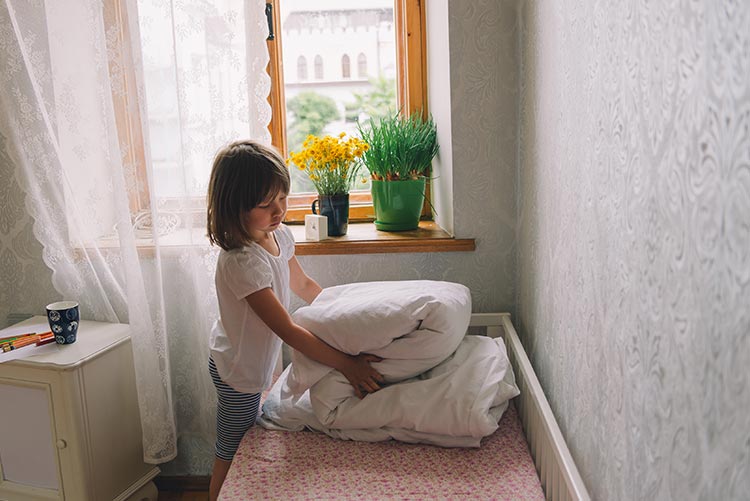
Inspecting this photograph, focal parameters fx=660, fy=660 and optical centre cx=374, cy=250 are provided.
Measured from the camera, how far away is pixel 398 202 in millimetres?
2059

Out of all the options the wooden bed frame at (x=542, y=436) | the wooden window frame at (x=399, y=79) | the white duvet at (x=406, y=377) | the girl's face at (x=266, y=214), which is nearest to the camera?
the wooden bed frame at (x=542, y=436)

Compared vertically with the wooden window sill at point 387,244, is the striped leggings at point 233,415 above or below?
below

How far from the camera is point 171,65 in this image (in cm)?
178

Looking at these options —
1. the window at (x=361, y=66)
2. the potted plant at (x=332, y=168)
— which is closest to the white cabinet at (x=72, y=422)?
the potted plant at (x=332, y=168)

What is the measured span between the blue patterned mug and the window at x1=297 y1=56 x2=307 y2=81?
107 cm

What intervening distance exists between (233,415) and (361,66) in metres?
1.27

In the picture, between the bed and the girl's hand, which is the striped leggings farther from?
the girl's hand

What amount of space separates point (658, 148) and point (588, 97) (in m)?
0.35

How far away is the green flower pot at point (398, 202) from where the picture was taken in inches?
80.8

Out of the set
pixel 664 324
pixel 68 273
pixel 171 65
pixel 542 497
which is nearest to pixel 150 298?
pixel 68 273

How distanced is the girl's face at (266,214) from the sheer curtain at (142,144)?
1.03 ft

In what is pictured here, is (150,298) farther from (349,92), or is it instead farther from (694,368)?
(694,368)

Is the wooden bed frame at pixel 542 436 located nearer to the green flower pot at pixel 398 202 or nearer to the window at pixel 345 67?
the green flower pot at pixel 398 202

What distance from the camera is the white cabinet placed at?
177 cm
